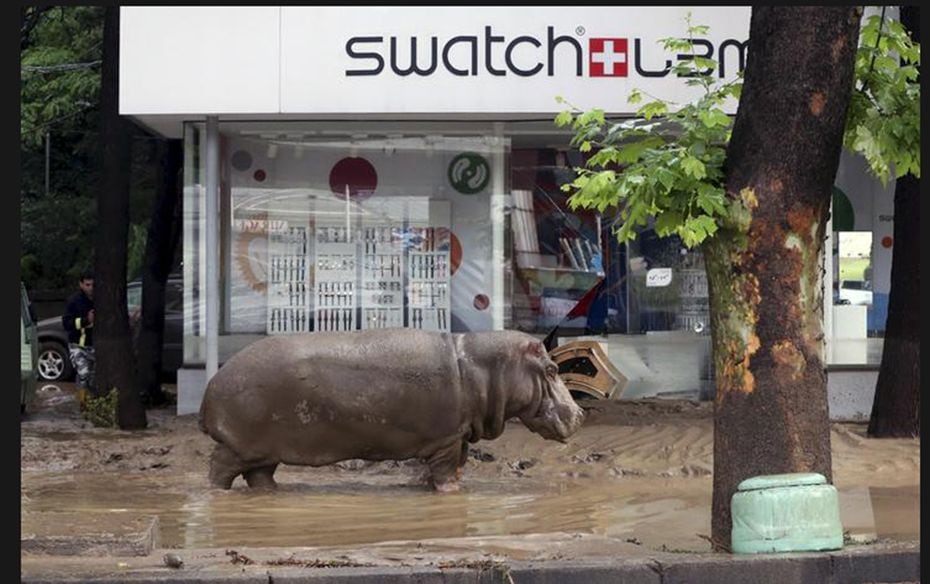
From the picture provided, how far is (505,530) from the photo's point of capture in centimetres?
1004

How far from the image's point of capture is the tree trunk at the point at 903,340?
47.4 feet

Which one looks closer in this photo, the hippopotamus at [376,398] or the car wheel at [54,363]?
the hippopotamus at [376,398]

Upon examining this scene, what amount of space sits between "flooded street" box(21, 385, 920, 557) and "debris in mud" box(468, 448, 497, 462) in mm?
26

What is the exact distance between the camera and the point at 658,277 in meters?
17.6

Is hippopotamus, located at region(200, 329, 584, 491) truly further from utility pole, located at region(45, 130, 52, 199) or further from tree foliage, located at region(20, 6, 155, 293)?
utility pole, located at region(45, 130, 52, 199)

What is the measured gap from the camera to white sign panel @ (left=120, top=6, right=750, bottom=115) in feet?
48.9

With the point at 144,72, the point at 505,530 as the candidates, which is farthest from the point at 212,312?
the point at 505,530

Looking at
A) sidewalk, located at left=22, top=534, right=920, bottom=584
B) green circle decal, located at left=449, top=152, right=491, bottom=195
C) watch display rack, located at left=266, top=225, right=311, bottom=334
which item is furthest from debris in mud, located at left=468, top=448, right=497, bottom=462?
sidewalk, located at left=22, top=534, right=920, bottom=584

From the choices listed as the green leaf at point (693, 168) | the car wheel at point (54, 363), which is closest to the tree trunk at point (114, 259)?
the car wheel at point (54, 363)

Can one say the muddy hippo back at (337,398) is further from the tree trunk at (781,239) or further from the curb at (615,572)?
the curb at (615,572)

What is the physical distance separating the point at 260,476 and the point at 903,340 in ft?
21.2

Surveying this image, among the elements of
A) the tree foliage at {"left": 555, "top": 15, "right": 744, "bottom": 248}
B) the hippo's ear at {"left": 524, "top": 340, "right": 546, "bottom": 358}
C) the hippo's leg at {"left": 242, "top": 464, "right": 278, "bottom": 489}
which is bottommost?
the hippo's leg at {"left": 242, "top": 464, "right": 278, "bottom": 489}

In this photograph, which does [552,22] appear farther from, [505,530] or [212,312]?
[505,530]

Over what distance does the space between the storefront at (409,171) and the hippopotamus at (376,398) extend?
3.93 metres
